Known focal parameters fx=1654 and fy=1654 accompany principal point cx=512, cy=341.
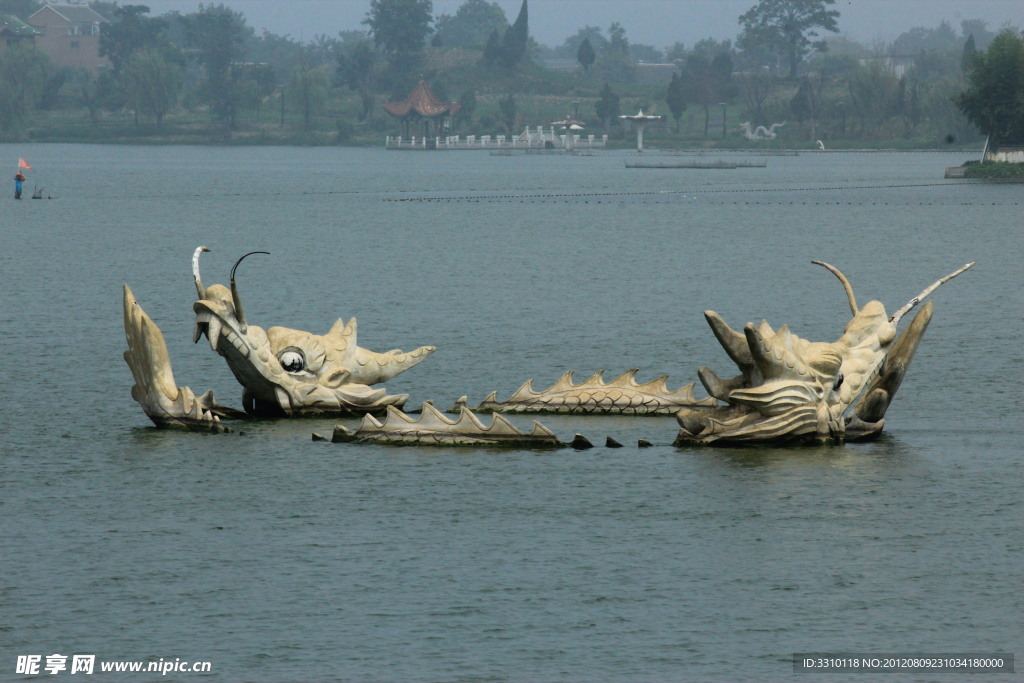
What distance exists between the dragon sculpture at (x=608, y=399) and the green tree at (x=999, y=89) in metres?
117

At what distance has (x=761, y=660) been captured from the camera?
1861 centimetres

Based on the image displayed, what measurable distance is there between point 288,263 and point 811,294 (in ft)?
89.5

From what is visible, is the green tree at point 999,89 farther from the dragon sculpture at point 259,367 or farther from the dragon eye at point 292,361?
the dragon eye at point 292,361

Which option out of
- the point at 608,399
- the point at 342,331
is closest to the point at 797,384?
the point at 608,399

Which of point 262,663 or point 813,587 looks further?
point 813,587

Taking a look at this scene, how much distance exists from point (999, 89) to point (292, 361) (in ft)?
402

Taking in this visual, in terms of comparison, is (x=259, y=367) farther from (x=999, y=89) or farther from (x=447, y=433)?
(x=999, y=89)

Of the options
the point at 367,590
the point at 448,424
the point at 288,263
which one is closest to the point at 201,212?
the point at 288,263

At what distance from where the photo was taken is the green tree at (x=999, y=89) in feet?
460

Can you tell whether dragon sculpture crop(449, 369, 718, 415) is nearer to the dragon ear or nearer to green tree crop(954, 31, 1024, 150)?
A: the dragon ear

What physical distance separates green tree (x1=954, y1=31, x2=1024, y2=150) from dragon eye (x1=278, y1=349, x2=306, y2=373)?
120304 millimetres

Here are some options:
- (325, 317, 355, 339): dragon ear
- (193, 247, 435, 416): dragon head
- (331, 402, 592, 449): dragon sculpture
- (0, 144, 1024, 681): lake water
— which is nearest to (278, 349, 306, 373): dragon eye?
(193, 247, 435, 416): dragon head

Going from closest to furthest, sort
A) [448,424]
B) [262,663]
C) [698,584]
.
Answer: [262,663], [698,584], [448,424]

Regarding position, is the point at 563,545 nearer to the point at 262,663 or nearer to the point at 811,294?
the point at 262,663
